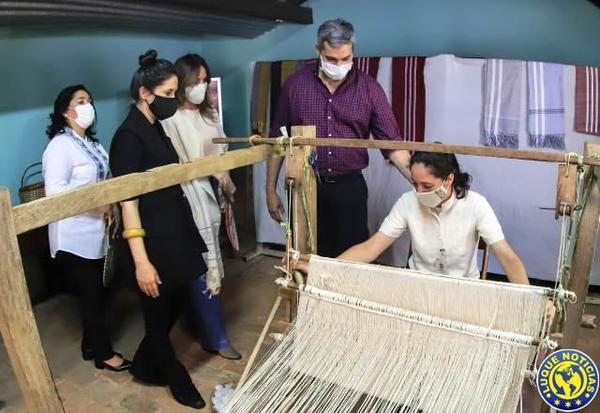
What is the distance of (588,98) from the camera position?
253 centimetres

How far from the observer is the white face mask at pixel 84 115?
2.15 meters

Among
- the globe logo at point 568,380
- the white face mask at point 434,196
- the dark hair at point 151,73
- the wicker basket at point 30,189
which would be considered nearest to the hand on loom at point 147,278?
the dark hair at point 151,73

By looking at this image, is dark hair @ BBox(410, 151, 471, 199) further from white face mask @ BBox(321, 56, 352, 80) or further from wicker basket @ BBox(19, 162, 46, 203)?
wicker basket @ BBox(19, 162, 46, 203)

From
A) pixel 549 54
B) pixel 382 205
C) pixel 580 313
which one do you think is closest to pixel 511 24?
pixel 549 54

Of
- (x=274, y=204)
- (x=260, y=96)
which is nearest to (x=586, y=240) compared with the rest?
(x=274, y=204)

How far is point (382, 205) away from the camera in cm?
300

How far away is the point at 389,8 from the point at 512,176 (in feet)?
3.91

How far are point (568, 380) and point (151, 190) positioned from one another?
3.14ft

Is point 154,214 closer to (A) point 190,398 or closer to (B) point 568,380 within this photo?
(A) point 190,398

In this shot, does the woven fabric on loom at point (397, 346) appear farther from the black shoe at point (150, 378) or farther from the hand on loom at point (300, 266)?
the black shoe at point (150, 378)

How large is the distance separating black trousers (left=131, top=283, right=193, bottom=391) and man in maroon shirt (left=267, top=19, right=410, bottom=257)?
48 centimetres

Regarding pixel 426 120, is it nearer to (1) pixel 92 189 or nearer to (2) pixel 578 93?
(2) pixel 578 93

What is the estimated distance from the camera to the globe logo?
3.62 feet

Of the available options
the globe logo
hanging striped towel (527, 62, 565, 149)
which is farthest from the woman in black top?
hanging striped towel (527, 62, 565, 149)
